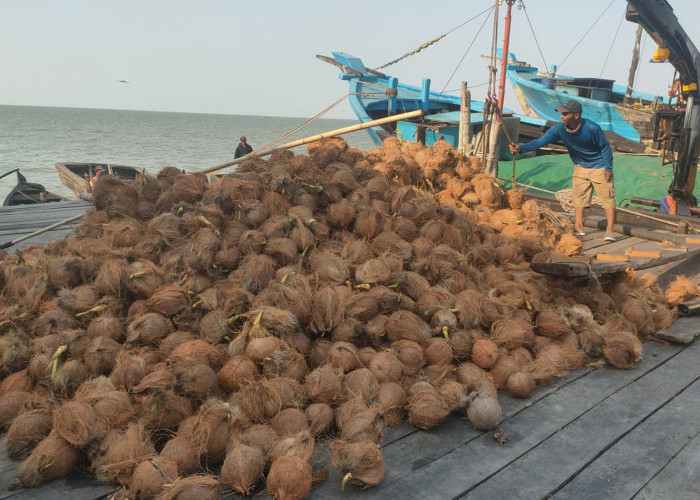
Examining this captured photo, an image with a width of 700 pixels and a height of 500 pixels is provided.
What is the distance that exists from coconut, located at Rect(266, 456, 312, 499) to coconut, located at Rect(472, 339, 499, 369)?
1641 mm

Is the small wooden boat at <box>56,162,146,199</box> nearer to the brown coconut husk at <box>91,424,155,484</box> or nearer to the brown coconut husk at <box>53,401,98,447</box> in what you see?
the brown coconut husk at <box>53,401,98,447</box>

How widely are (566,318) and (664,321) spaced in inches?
42.4

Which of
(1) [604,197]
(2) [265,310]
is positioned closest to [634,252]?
Result: (1) [604,197]

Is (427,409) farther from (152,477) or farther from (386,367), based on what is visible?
(152,477)

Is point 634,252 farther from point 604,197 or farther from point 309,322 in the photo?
point 309,322

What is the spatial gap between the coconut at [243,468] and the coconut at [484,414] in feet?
4.19

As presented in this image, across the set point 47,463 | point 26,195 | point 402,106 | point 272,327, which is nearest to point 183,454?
point 47,463

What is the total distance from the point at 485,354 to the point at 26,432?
2.84 m

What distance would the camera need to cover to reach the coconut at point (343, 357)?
3312 millimetres

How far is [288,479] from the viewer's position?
95.3 inches

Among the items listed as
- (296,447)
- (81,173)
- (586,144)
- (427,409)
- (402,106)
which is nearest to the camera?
(296,447)

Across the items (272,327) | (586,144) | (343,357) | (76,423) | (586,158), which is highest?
(586,144)

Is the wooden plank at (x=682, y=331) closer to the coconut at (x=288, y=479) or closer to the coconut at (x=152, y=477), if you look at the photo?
the coconut at (x=288, y=479)

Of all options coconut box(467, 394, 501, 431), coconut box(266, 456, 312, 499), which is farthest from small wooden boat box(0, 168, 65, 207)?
coconut box(467, 394, 501, 431)
